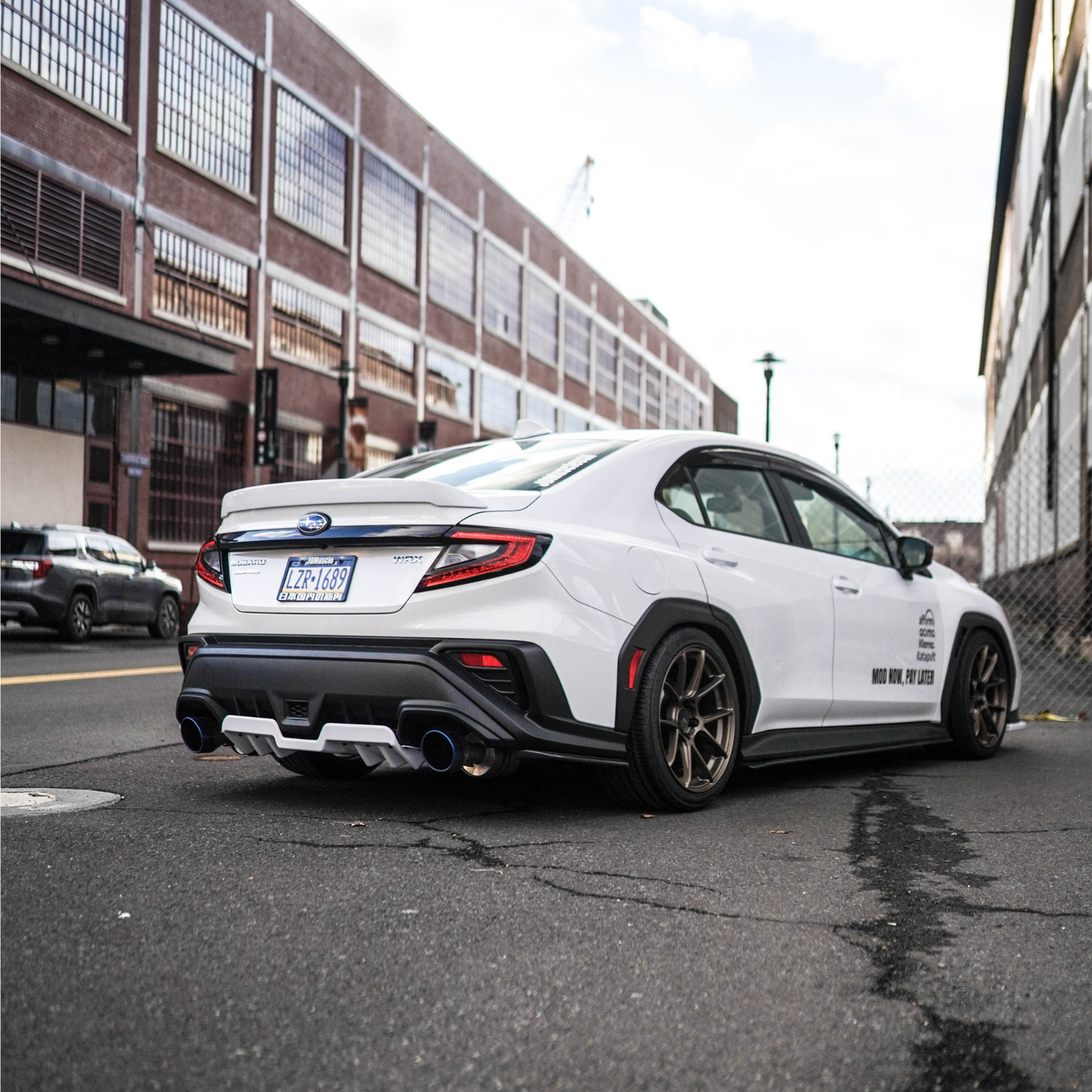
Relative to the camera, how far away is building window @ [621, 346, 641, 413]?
212ft

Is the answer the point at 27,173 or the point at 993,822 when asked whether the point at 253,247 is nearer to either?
the point at 27,173

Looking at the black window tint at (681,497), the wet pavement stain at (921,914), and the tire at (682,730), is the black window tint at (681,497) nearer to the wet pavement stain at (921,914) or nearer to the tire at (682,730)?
the tire at (682,730)

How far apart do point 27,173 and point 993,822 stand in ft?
75.2

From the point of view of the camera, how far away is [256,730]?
4840mm

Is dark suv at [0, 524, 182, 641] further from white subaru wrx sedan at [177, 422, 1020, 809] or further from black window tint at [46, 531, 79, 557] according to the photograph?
white subaru wrx sedan at [177, 422, 1020, 809]

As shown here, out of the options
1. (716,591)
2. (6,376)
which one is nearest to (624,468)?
(716,591)

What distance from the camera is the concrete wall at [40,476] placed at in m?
23.5

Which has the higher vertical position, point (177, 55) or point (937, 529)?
point (177, 55)

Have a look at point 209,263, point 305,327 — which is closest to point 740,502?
point 209,263

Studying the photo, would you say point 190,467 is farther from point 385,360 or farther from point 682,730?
point 682,730

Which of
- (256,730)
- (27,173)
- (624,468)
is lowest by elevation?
(256,730)

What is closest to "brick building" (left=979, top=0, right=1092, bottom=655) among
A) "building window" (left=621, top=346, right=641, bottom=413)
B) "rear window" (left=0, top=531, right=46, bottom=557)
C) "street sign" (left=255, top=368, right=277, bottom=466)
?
"rear window" (left=0, top=531, right=46, bottom=557)

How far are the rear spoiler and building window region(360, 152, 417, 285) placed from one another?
3257 centimetres

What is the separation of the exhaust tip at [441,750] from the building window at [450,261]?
37.6 metres
